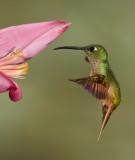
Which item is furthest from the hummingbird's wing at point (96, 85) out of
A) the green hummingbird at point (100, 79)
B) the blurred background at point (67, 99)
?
the blurred background at point (67, 99)

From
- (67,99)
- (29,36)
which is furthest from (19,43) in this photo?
(67,99)

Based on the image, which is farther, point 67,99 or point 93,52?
point 67,99

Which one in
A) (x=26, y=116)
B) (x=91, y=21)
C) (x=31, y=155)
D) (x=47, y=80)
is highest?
(x=91, y=21)

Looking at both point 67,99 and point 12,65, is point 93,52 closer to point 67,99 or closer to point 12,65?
point 12,65

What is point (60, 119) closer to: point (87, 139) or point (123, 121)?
point (87, 139)

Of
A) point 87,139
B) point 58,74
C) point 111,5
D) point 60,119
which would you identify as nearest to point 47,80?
point 58,74

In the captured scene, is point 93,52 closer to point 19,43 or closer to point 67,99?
point 19,43

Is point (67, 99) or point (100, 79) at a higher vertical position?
point (100, 79)
